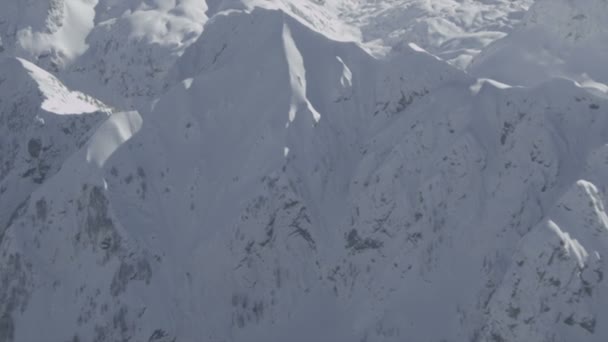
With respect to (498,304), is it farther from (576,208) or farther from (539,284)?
(576,208)

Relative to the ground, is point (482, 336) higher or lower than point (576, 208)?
lower

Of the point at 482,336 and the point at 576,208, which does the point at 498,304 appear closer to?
the point at 482,336

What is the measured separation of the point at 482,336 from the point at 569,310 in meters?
13.2

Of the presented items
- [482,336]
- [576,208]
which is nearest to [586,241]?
[576,208]

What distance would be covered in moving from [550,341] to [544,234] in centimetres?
1559

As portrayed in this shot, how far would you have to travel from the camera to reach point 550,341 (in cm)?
19088

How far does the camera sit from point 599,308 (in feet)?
635

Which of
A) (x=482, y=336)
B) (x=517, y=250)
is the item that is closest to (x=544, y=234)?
(x=517, y=250)

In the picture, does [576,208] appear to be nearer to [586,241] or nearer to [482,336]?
[586,241]

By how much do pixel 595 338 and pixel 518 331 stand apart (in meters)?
10.8

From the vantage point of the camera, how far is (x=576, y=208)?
19912cm

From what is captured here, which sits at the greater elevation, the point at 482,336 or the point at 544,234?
the point at 544,234

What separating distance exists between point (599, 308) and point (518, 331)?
12367 mm

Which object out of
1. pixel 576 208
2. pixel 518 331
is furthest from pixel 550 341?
pixel 576 208
